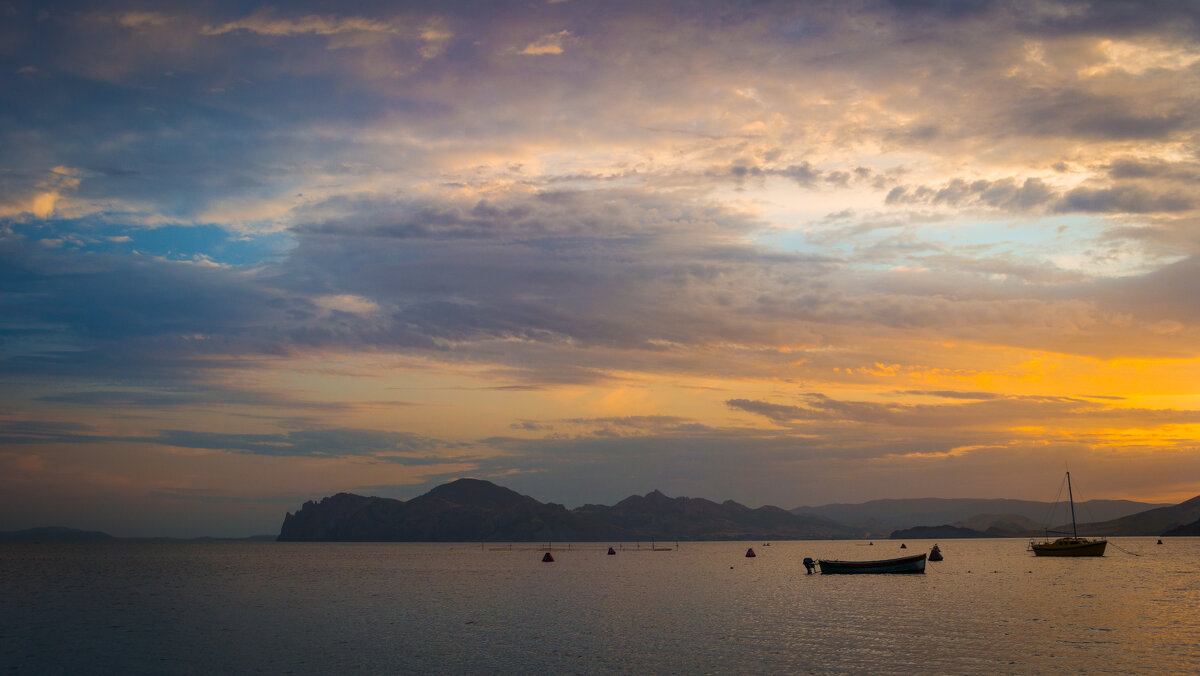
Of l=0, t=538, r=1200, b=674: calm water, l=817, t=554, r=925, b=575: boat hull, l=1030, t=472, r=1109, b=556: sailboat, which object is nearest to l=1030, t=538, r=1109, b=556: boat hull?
l=1030, t=472, r=1109, b=556: sailboat

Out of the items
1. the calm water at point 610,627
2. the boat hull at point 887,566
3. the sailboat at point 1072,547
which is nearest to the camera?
the calm water at point 610,627

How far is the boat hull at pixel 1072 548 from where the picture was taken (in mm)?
181625

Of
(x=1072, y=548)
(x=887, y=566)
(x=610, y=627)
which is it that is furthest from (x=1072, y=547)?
(x=610, y=627)

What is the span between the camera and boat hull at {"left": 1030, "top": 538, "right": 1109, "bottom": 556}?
182 m

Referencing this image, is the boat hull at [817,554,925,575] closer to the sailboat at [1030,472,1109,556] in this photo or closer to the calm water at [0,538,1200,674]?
the calm water at [0,538,1200,674]

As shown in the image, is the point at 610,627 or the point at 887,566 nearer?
the point at 610,627

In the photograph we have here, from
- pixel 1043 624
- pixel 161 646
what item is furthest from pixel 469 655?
pixel 1043 624

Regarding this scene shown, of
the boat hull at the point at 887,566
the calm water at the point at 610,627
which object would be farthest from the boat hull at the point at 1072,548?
the boat hull at the point at 887,566

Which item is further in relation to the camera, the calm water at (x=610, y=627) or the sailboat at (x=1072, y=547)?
the sailboat at (x=1072, y=547)

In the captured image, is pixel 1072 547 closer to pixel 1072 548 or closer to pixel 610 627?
pixel 1072 548

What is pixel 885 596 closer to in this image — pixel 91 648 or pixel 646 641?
pixel 646 641

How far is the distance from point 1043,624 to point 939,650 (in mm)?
20331

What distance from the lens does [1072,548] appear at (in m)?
184

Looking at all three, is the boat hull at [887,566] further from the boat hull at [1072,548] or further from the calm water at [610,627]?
the boat hull at [1072,548]
